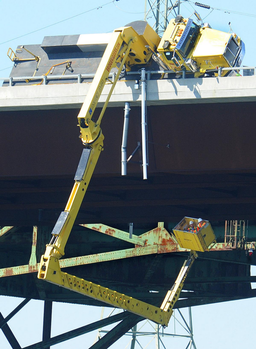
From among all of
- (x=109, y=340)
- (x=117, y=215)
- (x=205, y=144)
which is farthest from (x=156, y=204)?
(x=109, y=340)

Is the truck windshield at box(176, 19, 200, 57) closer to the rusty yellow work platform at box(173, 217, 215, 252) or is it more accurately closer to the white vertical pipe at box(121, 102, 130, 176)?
the white vertical pipe at box(121, 102, 130, 176)

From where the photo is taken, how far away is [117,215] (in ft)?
108

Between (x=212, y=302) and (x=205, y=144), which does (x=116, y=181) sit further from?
(x=212, y=302)

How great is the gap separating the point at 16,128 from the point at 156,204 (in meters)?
7.08

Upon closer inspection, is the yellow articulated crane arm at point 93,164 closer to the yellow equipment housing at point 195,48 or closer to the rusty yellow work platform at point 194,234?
the yellow equipment housing at point 195,48

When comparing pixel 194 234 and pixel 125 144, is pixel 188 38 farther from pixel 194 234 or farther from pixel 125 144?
pixel 194 234

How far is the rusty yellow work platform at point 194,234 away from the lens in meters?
28.3

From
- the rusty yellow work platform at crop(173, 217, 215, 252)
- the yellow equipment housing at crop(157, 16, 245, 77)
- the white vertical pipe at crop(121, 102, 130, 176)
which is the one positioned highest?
the yellow equipment housing at crop(157, 16, 245, 77)

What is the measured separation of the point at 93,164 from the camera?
25.5 m

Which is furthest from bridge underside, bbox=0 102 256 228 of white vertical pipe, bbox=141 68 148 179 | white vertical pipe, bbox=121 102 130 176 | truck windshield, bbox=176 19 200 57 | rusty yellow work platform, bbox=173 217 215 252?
truck windshield, bbox=176 19 200 57

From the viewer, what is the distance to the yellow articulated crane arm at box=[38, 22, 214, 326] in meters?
23.4

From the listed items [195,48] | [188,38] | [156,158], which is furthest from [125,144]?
[188,38]

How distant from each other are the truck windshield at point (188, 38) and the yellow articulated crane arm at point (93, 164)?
1.59 meters

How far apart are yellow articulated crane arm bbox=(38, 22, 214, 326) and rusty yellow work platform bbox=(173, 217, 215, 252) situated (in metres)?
3.03
